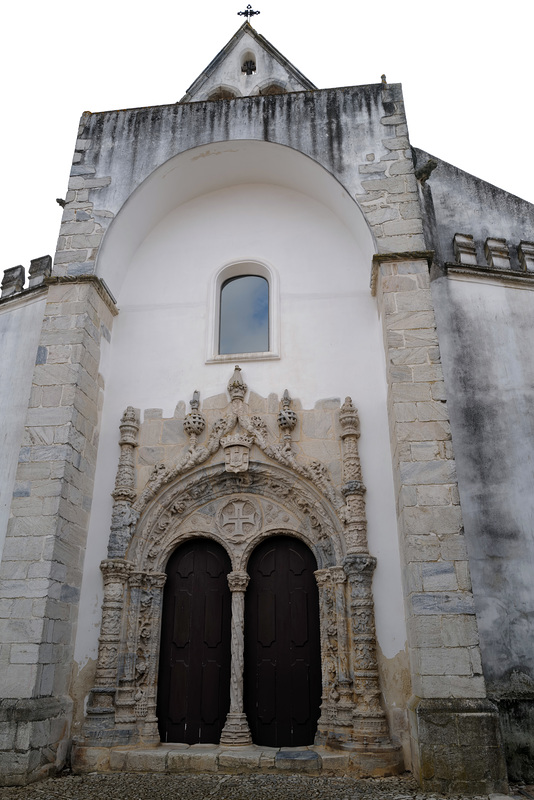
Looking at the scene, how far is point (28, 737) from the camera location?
4918 millimetres

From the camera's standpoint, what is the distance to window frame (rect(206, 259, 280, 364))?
7.15 metres

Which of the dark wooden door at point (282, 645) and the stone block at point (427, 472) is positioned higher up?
the stone block at point (427, 472)

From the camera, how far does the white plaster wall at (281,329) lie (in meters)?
6.23

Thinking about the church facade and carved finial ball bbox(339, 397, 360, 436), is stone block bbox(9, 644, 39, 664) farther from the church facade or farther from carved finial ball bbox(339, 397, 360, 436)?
carved finial ball bbox(339, 397, 360, 436)

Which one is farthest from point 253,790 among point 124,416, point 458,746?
point 124,416

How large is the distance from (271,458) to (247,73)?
667 cm

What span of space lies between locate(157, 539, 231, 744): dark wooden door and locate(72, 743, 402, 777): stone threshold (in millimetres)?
321

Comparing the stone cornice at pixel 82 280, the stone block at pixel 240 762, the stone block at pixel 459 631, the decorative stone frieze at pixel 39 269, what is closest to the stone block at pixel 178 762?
the stone block at pixel 240 762

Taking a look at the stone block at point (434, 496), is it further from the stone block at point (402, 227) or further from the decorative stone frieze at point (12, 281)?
the decorative stone frieze at point (12, 281)

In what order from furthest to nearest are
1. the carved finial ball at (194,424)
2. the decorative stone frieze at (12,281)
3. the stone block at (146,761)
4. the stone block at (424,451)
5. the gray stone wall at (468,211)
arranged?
the decorative stone frieze at (12,281)
the gray stone wall at (468,211)
the carved finial ball at (194,424)
the stone block at (424,451)
the stone block at (146,761)

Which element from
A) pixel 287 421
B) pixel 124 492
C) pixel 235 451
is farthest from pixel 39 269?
pixel 287 421

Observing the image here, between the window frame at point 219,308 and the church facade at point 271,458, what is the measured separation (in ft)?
0.12

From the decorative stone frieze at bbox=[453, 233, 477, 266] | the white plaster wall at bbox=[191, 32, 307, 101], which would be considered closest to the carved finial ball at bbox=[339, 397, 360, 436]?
the decorative stone frieze at bbox=[453, 233, 477, 266]

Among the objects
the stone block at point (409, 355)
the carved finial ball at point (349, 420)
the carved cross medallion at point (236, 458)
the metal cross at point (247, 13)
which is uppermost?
the metal cross at point (247, 13)
